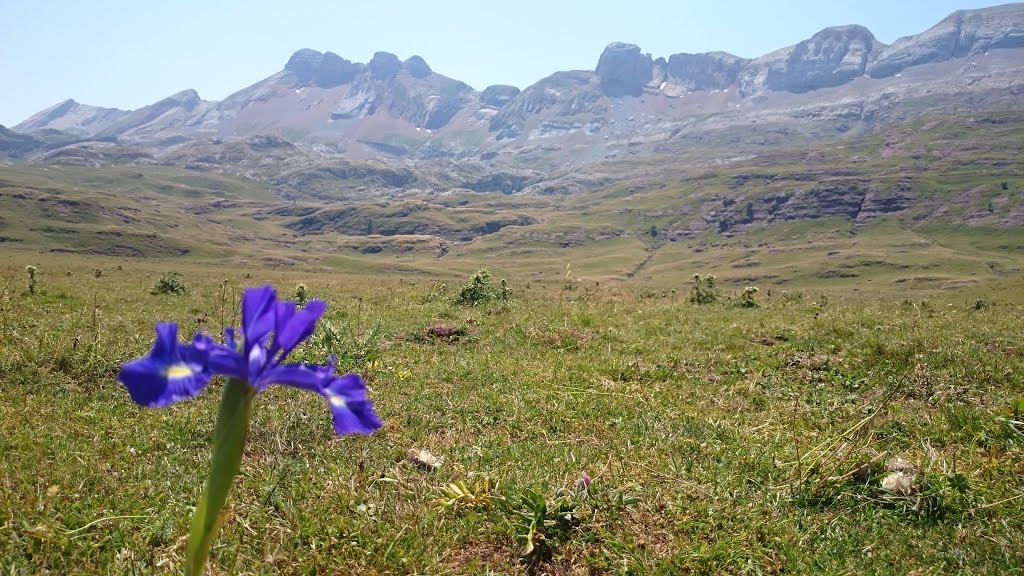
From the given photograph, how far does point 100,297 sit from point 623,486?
1860cm

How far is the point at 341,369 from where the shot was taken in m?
9.13

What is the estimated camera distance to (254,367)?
1.85m

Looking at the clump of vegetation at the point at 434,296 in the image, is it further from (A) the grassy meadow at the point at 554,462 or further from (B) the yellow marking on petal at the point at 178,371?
(B) the yellow marking on petal at the point at 178,371

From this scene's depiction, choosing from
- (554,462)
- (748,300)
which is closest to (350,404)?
(554,462)

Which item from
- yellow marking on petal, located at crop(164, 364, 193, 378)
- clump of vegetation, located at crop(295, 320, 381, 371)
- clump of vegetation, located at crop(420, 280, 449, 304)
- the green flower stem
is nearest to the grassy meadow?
clump of vegetation, located at crop(295, 320, 381, 371)

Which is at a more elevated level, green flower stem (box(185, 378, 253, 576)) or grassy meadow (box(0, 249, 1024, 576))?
green flower stem (box(185, 378, 253, 576))

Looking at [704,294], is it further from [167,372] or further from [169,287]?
[167,372]

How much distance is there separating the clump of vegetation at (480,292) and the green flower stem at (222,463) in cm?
1595

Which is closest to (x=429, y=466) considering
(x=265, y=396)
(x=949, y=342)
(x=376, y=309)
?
(x=265, y=396)

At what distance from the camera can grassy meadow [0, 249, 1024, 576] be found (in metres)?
4.14

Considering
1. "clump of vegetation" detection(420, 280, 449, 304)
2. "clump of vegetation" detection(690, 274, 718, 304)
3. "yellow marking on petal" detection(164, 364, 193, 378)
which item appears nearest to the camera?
"yellow marking on petal" detection(164, 364, 193, 378)

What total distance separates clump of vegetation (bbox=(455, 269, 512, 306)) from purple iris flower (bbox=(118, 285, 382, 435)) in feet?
51.7

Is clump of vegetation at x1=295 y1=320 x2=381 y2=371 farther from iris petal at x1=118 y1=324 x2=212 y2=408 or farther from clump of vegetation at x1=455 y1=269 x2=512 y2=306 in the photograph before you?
clump of vegetation at x1=455 y1=269 x2=512 y2=306

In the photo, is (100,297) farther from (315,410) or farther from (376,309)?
(315,410)
